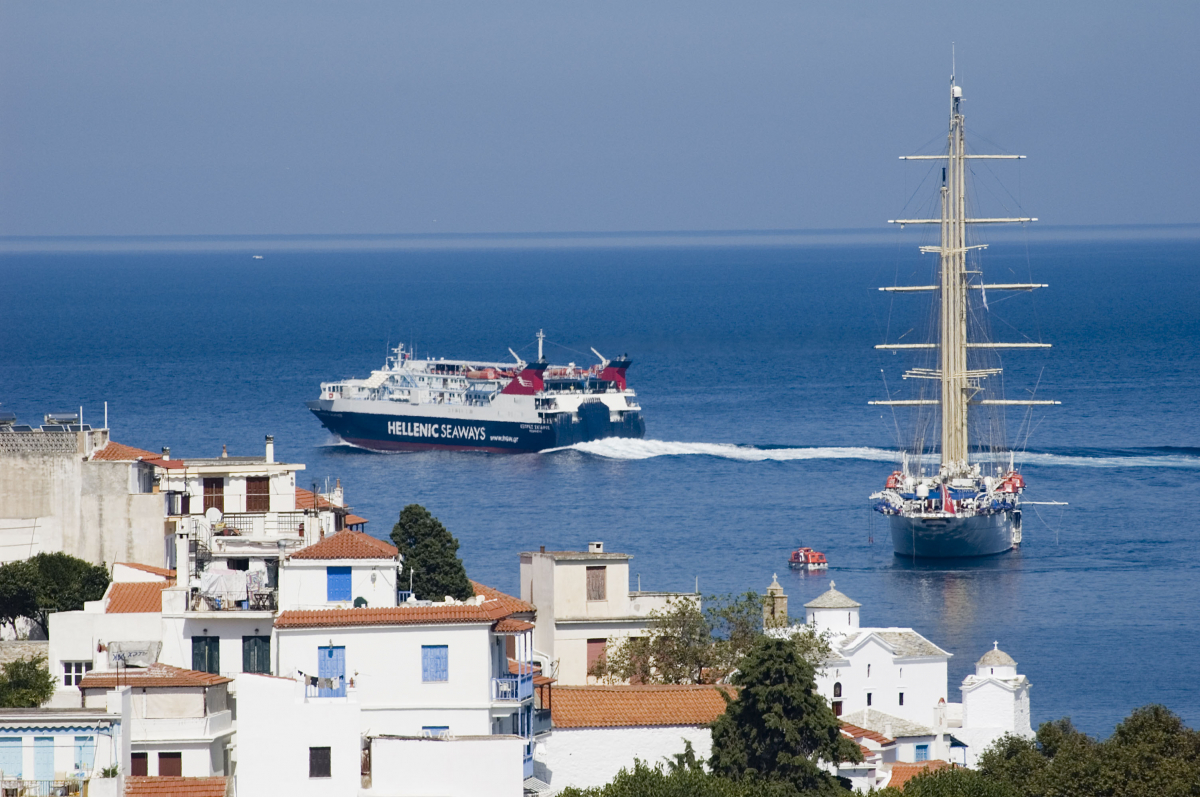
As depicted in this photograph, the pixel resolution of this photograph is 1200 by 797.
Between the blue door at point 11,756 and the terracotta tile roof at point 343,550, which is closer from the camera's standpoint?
the blue door at point 11,756

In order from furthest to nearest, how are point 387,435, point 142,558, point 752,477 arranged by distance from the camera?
point 387,435, point 752,477, point 142,558

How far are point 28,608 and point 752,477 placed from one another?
80.3m

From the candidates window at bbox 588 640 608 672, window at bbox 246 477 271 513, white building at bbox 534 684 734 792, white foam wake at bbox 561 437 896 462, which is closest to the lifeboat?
white foam wake at bbox 561 437 896 462

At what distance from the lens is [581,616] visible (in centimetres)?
4731

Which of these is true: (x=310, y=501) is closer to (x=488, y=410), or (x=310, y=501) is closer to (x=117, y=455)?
(x=117, y=455)

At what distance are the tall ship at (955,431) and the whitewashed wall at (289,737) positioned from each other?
68612 mm

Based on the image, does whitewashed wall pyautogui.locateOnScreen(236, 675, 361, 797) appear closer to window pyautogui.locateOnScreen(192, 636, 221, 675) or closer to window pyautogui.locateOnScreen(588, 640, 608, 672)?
window pyautogui.locateOnScreen(192, 636, 221, 675)

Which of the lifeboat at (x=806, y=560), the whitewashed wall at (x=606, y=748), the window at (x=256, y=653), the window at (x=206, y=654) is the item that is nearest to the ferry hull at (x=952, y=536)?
the lifeboat at (x=806, y=560)

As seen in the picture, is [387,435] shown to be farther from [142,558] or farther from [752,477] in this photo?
[142,558]

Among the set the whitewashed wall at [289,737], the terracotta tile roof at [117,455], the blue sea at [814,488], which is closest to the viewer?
the whitewashed wall at [289,737]

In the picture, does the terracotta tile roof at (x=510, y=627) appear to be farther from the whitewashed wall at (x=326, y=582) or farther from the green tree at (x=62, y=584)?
the green tree at (x=62, y=584)

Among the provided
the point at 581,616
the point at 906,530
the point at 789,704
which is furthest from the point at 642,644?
the point at 906,530

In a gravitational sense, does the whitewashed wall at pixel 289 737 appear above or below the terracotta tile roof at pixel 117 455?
below

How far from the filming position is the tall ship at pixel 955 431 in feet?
336
